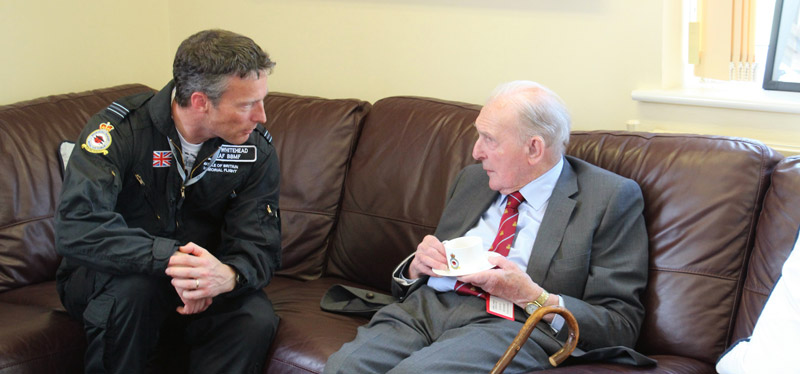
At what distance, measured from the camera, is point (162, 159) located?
2.35m

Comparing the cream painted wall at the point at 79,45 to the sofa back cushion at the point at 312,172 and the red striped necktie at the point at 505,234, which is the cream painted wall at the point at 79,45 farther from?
the red striped necktie at the point at 505,234

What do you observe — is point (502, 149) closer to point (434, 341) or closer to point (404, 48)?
point (434, 341)

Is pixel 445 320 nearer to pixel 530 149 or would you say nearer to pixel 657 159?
pixel 530 149

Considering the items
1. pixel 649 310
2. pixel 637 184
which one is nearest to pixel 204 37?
pixel 637 184

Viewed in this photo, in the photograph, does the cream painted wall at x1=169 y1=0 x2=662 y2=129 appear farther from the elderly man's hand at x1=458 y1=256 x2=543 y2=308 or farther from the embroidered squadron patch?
the embroidered squadron patch

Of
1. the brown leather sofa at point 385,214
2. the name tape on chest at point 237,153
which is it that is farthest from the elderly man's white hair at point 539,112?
the name tape on chest at point 237,153

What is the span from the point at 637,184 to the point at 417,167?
0.77 meters

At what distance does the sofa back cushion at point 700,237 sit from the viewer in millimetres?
2184

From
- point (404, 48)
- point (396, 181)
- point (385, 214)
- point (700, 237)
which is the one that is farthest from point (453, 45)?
point (700, 237)

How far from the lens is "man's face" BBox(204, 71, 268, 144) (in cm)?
223

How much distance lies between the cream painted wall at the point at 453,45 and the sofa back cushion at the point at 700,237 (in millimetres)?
551

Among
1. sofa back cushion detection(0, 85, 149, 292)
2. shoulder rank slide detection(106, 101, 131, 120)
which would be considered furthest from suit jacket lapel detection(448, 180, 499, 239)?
sofa back cushion detection(0, 85, 149, 292)

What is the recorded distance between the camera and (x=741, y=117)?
8.64ft

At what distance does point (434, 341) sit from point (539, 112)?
0.70 meters
